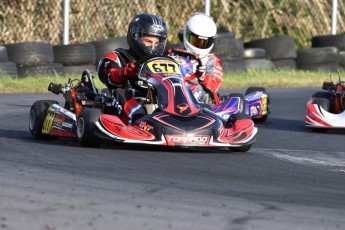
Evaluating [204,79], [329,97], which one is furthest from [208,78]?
[329,97]

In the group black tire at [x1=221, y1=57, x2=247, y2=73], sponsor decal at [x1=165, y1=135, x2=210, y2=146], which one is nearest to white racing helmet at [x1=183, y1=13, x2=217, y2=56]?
sponsor decal at [x1=165, y1=135, x2=210, y2=146]

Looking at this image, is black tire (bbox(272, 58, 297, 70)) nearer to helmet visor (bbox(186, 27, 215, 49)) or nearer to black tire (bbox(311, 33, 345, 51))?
black tire (bbox(311, 33, 345, 51))

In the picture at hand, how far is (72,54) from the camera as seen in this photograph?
14406 mm

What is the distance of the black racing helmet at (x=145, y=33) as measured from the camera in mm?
8422

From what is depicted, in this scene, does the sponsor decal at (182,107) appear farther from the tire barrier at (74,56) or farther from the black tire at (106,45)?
the black tire at (106,45)

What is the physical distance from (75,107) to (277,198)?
3461 mm

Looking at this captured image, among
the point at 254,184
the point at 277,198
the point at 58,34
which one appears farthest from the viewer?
the point at 58,34

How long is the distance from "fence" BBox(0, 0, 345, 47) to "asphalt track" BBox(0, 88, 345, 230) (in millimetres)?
7239

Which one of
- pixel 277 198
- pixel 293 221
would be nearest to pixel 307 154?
pixel 277 198

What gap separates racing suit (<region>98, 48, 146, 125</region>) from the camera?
7785mm

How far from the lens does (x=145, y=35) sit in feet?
27.6

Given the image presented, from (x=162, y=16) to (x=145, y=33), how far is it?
9.22m

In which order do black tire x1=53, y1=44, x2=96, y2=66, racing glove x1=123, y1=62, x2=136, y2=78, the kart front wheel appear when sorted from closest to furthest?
1. the kart front wheel
2. racing glove x1=123, y1=62, x2=136, y2=78
3. black tire x1=53, y1=44, x2=96, y2=66

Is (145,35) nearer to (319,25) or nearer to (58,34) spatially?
(58,34)
